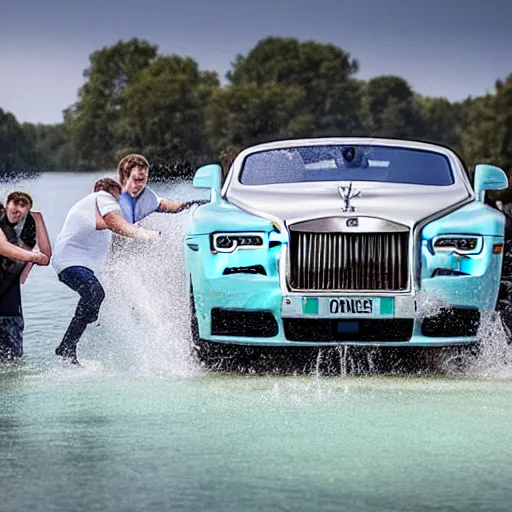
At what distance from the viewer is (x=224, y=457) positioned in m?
7.86

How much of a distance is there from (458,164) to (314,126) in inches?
6168

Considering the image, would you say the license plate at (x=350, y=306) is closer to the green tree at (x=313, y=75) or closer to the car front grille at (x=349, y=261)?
the car front grille at (x=349, y=261)

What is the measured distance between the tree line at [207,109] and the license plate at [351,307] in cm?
11589

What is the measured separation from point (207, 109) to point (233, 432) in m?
159

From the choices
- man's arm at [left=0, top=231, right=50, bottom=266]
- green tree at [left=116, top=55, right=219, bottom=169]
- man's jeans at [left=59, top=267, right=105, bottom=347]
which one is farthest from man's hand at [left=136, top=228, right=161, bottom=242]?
green tree at [left=116, top=55, right=219, bottom=169]

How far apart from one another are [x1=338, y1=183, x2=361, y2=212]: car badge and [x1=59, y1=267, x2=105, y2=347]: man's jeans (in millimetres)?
2029

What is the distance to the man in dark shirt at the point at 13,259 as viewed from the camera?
39.5ft

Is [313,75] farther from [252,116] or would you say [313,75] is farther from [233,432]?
[233,432]

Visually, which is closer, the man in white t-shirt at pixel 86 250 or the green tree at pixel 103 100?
the man in white t-shirt at pixel 86 250

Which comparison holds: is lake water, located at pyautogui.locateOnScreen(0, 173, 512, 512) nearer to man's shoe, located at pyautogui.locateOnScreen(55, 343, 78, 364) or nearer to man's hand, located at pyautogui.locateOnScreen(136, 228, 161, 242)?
man's shoe, located at pyautogui.locateOnScreen(55, 343, 78, 364)

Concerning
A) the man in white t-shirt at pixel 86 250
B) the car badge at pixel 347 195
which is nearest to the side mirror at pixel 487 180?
the car badge at pixel 347 195

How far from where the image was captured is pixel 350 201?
10.9m

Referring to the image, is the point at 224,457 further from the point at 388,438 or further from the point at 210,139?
the point at 210,139

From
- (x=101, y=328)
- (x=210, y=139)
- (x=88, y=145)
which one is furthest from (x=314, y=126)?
(x=101, y=328)
